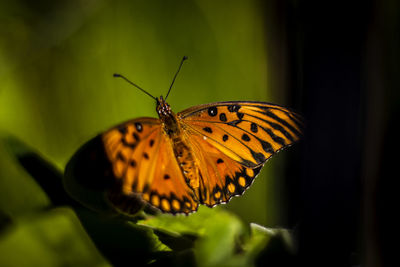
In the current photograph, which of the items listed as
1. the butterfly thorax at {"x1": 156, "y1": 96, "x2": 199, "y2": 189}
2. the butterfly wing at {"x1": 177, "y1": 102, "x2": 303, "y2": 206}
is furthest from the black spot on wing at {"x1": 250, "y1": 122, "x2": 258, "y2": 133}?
the butterfly thorax at {"x1": 156, "y1": 96, "x2": 199, "y2": 189}

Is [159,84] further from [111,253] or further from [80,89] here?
[111,253]

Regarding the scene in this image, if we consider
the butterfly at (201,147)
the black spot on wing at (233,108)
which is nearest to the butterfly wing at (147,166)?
the butterfly at (201,147)

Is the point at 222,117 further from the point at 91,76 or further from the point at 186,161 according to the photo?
the point at 91,76

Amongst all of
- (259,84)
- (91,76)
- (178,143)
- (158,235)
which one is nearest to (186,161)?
(178,143)

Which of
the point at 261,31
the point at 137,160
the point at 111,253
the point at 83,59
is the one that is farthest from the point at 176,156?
the point at 261,31

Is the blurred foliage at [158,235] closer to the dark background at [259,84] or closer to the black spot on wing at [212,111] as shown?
the dark background at [259,84]
